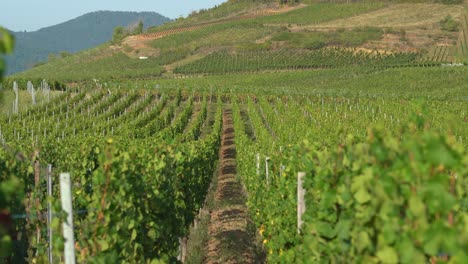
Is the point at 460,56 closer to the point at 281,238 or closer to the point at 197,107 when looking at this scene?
the point at 197,107

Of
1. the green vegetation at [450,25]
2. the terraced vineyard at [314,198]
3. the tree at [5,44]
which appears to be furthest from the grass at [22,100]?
the green vegetation at [450,25]

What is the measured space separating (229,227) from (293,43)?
84.1 metres

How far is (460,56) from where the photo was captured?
79.9 meters

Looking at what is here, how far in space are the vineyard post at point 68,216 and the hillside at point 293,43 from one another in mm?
74565

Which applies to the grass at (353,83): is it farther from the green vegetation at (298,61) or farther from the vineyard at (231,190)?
the vineyard at (231,190)

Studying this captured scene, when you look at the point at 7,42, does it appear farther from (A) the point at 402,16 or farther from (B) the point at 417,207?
(A) the point at 402,16

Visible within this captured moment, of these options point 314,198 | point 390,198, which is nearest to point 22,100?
point 314,198

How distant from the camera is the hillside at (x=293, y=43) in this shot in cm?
8612

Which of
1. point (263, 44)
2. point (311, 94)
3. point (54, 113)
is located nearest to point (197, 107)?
point (311, 94)

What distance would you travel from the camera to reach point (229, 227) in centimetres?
1459

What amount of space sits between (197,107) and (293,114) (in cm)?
1621

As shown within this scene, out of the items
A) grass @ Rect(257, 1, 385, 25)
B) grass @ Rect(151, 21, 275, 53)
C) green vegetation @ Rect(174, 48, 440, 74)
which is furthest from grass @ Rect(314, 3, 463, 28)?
green vegetation @ Rect(174, 48, 440, 74)

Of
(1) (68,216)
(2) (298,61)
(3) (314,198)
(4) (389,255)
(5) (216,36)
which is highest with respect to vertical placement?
(4) (389,255)

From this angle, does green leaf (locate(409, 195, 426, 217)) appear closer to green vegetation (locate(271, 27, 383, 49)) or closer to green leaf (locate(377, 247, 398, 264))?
green leaf (locate(377, 247, 398, 264))
